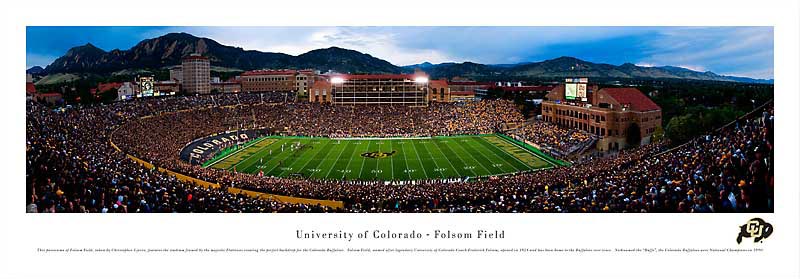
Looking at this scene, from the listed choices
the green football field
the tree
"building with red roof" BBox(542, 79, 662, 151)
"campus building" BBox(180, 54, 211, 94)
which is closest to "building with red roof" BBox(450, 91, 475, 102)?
the green football field

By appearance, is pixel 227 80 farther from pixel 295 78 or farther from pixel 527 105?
pixel 527 105

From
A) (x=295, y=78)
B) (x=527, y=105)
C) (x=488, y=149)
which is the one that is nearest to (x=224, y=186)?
(x=488, y=149)

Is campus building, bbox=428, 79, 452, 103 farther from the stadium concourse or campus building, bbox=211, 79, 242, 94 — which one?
the stadium concourse

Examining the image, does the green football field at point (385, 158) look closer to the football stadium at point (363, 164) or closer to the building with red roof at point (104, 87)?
the football stadium at point (363, 164)

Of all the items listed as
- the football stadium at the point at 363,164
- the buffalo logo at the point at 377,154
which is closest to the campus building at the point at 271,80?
the football stadium at the point at 363,164

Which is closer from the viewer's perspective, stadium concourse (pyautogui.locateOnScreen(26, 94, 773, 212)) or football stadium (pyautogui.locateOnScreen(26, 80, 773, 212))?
stadium concourse (pyautogui.locateOnScreen(26, 94, 773, 212))
